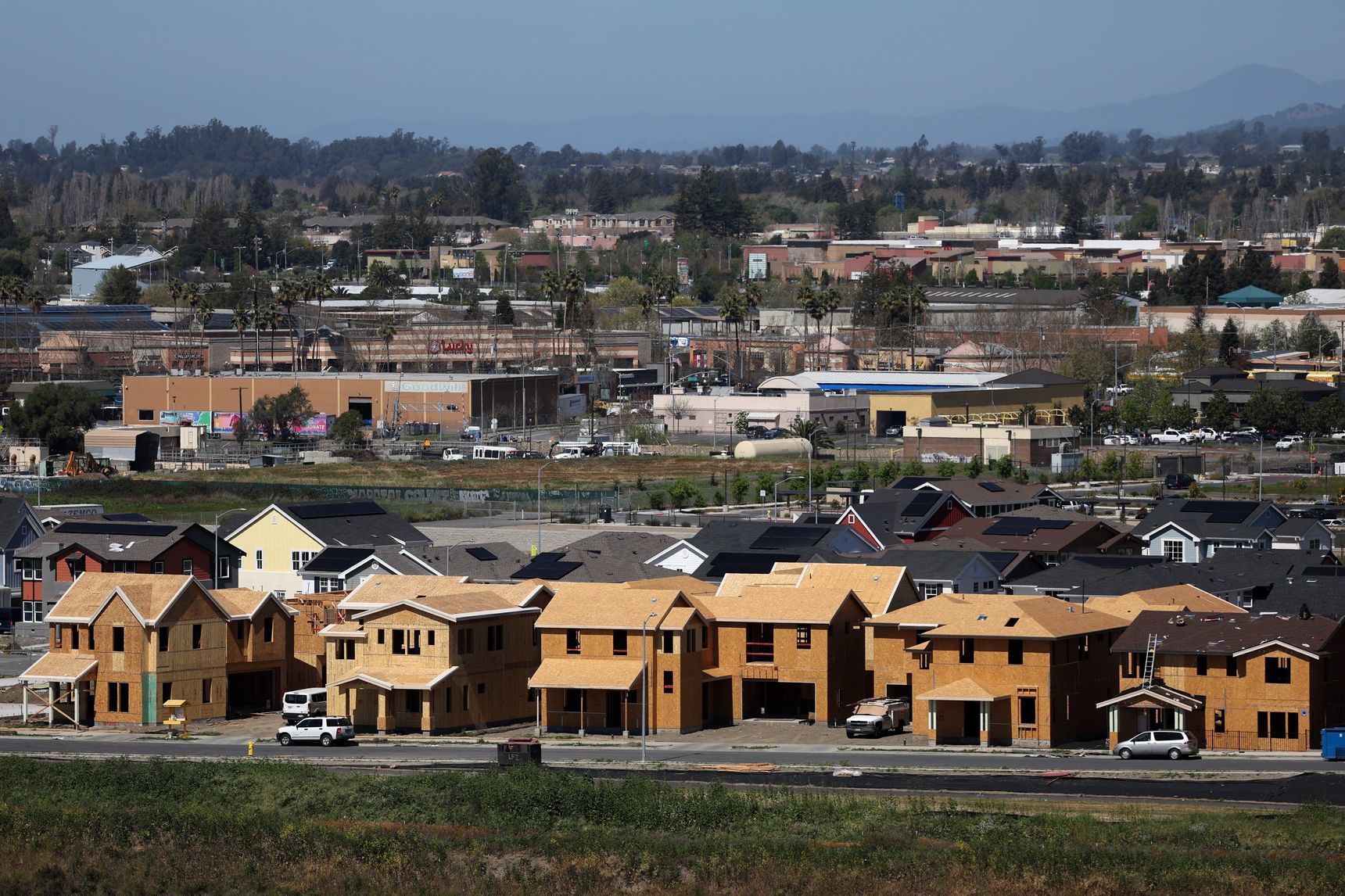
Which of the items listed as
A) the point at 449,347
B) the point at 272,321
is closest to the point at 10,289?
the point at 272,321

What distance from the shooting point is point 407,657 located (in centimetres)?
3916

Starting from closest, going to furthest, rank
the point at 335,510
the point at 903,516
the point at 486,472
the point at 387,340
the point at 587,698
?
the point at 587,698 → the point at 335,510 → the point at 903,516 → the point at 486,472 → the point at 387,340

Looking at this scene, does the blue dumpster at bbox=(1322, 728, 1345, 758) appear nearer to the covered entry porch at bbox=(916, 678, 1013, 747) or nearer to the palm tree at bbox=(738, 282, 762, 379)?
the covered entry porch at bbox=(916, 678, 1013, 747)

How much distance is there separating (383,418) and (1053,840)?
261 ft

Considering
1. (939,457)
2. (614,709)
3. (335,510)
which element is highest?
(939,457)

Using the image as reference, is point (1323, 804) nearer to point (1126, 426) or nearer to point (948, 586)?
point (948, 586)

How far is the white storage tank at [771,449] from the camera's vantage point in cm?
8894

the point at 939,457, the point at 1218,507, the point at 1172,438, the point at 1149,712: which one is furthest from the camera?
the point at 1172,438

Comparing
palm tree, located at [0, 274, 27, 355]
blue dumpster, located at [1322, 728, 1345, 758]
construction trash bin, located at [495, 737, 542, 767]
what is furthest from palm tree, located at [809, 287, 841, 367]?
construction trash bin, located at [495, 737, 542, 767]

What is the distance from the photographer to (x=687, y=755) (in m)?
35.4

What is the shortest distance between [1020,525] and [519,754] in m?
23.5

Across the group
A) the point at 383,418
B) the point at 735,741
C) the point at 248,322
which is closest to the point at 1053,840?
the point at 735,741

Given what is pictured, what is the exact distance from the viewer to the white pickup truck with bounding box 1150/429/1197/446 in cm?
9394

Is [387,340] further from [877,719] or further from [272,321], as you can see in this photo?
[877,719]
